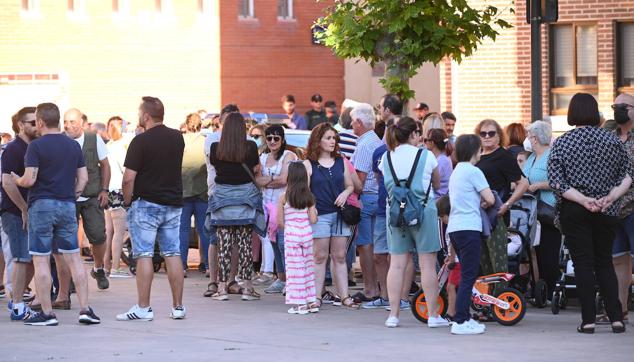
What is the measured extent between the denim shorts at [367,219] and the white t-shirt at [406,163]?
69.8 inches

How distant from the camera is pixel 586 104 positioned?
40.5 ft

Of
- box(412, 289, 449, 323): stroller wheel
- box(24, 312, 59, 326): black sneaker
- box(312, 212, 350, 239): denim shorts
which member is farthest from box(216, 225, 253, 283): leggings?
box(412, 289, 449, 323): stroller wheel

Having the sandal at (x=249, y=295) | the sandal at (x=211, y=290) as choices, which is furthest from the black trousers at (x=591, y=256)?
the sandal at (x=211, y=290)

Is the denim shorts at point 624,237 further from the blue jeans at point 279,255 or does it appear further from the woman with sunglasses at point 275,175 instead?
the blue jeans at point 279,255

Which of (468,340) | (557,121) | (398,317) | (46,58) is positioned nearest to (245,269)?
(398,317)

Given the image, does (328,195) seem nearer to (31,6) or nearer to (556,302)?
(556,302)

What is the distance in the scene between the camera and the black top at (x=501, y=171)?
1373cm

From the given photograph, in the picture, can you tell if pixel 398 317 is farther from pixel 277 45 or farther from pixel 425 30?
pixel 277 45

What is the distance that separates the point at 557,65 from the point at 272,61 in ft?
52.0

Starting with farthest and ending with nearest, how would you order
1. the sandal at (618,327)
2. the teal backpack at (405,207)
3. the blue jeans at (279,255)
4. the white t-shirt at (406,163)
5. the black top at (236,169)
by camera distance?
the blue jeans at (279,255)
the black top at (236,169)
the white t-shirt at (406,163)
the teal backpack at (405,207)
the sandal at (618,327)

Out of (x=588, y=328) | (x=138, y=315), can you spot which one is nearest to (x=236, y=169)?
(x=138, y=315)

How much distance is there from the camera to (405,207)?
12.6 metres

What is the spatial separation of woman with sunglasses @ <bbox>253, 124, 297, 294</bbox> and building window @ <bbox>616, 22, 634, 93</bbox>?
898 centimetres

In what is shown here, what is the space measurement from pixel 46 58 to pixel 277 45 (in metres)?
6.32
